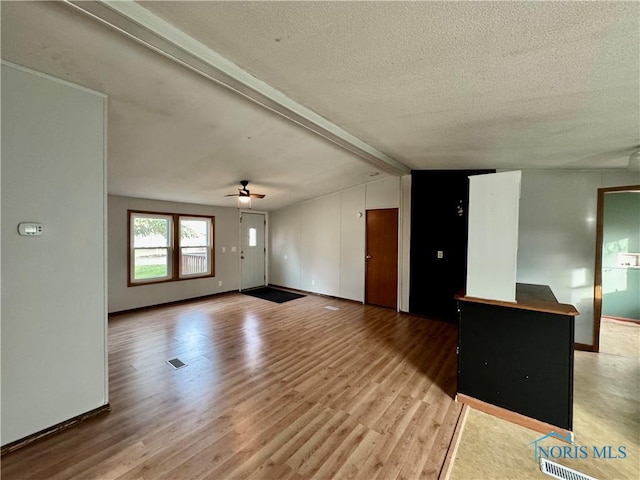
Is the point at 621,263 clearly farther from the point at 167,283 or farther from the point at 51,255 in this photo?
the point at 167,283

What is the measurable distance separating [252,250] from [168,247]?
85.5 inches

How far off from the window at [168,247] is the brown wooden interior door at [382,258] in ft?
12.1

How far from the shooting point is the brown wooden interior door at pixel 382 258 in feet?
17.4

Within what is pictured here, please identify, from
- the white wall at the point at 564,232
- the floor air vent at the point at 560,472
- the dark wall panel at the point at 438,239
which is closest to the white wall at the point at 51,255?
the floor air vent at the point at 560,472

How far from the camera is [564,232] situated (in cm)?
372

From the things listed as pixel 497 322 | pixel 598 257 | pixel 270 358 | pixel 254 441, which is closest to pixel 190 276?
pixel 270 358

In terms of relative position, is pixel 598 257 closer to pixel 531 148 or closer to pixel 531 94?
pixel 531 148

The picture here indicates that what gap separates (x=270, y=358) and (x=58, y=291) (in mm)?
2097

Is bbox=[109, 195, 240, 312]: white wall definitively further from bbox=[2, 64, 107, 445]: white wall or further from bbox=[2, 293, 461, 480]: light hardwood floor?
bbox=[2, 64, 107, 445]: white wall

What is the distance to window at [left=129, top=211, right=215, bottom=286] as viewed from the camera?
521cm

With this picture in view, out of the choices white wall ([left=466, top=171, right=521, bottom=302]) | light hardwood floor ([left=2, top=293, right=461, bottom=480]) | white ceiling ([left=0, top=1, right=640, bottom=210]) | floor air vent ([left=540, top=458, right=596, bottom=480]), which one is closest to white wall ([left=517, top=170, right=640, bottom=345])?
white ceiling ([left=0, top=1, right=640, bottom=210])

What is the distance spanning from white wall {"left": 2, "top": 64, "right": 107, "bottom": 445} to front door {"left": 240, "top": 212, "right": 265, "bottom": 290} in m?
4.89

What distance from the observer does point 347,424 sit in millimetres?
2104

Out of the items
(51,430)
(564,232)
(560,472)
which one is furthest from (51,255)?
(564,232)
